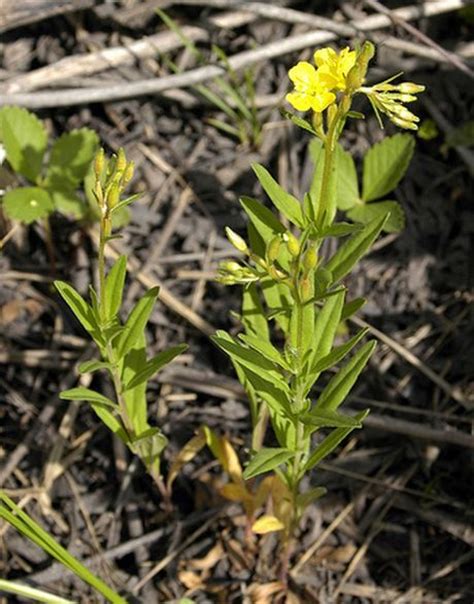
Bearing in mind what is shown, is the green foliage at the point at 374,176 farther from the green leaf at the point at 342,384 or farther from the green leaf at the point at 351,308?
the green leaf at the point at 342,384

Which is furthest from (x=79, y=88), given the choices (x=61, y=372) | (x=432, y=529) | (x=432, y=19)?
(x=432, y=529)

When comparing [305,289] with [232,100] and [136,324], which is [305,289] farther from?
[232,100]

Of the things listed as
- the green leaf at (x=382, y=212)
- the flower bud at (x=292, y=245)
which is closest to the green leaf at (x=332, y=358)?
the flower bud at (x=292, y=245)

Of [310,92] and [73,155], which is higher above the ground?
[310,92]

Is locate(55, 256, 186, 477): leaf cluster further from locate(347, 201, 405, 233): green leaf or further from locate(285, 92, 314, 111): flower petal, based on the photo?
locate(347, 201, 405, 233): green leaf

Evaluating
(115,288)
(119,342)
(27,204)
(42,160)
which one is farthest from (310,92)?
(42,160)

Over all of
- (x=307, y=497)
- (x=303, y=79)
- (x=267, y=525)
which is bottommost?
(x=267, y=525)
